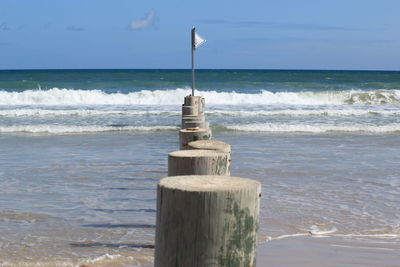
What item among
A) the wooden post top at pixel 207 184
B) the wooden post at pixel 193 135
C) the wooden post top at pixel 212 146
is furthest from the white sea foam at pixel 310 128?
the wooden post top at pixel 207 184

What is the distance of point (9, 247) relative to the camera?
5230mm

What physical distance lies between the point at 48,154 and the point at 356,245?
7.42 metres

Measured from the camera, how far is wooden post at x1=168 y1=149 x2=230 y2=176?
4133 mm

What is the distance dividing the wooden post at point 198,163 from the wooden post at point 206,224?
1473mm

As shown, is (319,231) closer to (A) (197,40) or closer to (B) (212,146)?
(B) (212,146)

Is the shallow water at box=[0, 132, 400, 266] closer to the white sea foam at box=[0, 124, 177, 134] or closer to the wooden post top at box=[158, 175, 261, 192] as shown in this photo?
the wooden post top at box=[158, 175, 261, 192]

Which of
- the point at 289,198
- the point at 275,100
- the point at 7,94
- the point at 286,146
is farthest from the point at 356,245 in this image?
the point at 7,94

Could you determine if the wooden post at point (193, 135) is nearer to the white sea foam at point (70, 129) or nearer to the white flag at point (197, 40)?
the white flag at point (197, 40)

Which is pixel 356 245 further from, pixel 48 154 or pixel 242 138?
pixel 242 138

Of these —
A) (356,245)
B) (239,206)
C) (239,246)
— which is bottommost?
(356,245)

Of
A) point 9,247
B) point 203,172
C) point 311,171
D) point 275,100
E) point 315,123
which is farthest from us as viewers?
point 275,100

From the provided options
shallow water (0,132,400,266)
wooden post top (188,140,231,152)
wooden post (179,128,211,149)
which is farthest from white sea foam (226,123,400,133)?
wooden post top (188,140,231,152)

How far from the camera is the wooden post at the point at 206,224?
2.50 meters

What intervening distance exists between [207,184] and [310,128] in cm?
1445
